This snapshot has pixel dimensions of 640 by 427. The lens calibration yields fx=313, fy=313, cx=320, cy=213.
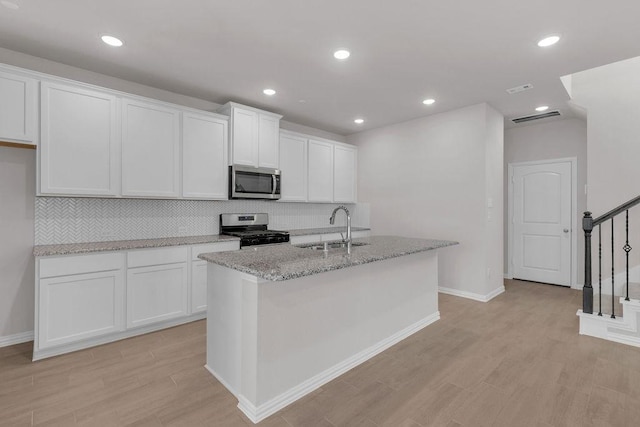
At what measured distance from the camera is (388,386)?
7.34 ft

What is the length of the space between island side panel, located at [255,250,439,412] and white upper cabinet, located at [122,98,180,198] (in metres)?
2.19

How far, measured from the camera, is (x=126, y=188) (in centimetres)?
320

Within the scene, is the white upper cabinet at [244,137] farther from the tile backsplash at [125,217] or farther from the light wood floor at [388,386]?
the light wood floor at [388,386]

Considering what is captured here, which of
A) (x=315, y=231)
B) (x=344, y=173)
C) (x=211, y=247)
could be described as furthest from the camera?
(x=344, y=173)

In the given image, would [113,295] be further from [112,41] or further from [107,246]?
[112,41]

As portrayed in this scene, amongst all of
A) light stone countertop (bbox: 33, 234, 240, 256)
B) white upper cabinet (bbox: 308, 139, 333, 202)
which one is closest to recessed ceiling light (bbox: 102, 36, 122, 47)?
light stone countertop (bbox: 33, 234, 240, 256)

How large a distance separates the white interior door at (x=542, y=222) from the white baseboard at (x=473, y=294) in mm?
1159

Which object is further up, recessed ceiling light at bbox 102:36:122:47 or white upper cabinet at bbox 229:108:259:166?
recessed ceiling light at bbox 102:36:122:47

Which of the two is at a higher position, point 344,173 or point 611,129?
point 611,129

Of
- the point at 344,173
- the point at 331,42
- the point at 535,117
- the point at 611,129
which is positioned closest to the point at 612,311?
the point at 611,129

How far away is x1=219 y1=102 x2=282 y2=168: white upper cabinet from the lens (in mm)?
3990

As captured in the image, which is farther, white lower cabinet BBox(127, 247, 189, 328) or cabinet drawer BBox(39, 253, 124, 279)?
white lower cabinet BBox(127, 247, 189, 328)

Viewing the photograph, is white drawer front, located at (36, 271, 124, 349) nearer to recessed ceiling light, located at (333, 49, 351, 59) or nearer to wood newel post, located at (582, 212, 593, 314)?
recessed ceiling light, located at (333, 49, 351, 59)

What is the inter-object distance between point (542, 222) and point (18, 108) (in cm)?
689
